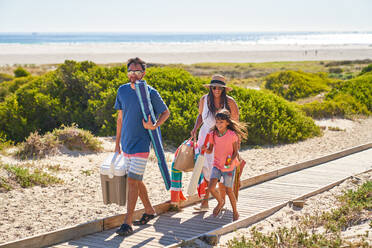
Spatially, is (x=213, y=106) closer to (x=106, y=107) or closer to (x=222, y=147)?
(x=222, y=147)

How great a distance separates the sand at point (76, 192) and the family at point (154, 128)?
1103mm

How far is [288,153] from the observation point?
12016 mm

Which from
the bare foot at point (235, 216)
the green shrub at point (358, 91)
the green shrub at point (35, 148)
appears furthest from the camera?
the green shrub at point (358, 91)

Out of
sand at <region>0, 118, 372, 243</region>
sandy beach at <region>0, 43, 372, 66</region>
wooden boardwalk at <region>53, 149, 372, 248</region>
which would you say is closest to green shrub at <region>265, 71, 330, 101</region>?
sand at <region>0, 118, 372, 243</region>

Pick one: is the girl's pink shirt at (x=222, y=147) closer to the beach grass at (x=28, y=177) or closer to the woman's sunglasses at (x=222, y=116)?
the woman's sunglasses at (x=222, y=116)

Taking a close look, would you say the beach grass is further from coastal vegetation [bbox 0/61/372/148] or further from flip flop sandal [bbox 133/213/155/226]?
coastal vegetation [bbox 0/61/372/148]

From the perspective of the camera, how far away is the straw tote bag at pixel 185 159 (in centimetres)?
624

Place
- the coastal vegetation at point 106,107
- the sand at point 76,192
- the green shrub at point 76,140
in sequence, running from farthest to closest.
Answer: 1. the coastal vegetation at point 106,107
2. the green shrub at point 76,140
3. the sand at point 76,192

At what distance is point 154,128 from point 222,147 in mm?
984

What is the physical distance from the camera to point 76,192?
777 cm

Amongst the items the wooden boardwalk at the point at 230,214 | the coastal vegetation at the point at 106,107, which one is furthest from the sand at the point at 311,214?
the coastal vegetation at the point at 106,107

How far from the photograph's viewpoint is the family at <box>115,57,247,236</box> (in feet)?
18.6

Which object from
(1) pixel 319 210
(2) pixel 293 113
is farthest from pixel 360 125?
(1) pixel 319 210

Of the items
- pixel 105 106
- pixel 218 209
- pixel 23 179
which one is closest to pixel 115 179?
pixel 218 209
